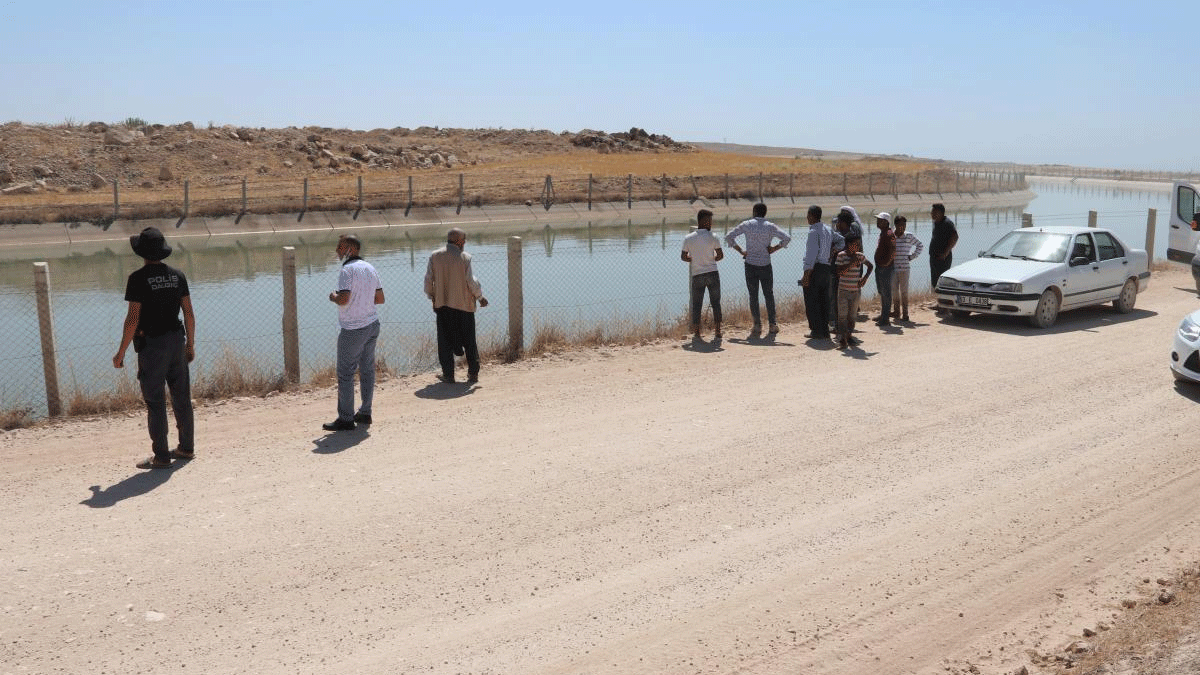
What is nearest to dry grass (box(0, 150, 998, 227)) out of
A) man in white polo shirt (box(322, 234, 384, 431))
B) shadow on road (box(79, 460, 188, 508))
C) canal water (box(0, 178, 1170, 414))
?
canal water (box(0, 178, 1170, 414))

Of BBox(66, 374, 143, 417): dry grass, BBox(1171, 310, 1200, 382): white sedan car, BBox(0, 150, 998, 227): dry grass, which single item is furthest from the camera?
BBox(0, 150, 998, 227): dry grass

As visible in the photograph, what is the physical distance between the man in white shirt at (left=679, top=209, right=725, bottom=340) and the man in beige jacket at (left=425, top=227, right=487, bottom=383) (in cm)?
393

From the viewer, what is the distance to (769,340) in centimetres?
1567

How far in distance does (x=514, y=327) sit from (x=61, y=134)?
62.2m

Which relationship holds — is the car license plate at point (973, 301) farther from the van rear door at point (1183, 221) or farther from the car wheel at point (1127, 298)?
the van rear door at point (1183, 221)

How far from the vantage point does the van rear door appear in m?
23.9

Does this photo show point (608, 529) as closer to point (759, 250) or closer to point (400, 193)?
point (759, 250)

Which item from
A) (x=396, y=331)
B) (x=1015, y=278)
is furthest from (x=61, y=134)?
(x=1015, y=278)

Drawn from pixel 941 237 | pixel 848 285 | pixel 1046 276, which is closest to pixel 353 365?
pixel 848 285

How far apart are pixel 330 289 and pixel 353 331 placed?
13.9m

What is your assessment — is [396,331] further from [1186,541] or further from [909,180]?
[909,180]

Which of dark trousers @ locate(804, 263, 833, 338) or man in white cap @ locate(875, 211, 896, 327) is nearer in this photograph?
dark trousers @ locate(804, 263, 833, 338)

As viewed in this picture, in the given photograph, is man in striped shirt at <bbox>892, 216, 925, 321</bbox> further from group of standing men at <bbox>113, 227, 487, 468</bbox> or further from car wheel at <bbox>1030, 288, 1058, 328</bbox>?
group of standing men at <bbox>113, 227, 487, 468</bbox>

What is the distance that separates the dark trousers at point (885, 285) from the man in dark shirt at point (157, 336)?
10.7 metres
